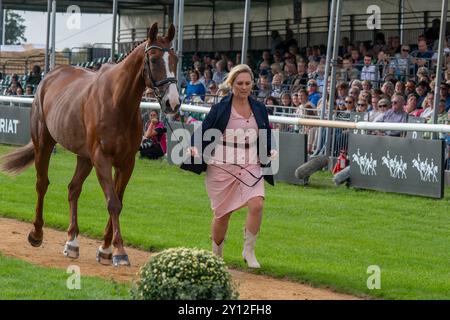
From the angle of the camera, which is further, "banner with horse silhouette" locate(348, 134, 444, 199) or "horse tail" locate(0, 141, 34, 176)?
"banner with horse silhouette" locate(348, 134, 444, 199)

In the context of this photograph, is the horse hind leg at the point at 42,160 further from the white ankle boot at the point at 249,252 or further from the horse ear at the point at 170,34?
the white ankle boot at the point at 249,252

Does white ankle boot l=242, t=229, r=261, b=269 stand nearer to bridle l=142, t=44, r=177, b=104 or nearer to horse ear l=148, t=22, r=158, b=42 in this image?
bridle l=142, t=44, r=177, b=104

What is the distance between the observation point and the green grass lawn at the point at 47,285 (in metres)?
8.13

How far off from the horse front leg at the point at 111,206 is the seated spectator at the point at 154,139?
10567mm

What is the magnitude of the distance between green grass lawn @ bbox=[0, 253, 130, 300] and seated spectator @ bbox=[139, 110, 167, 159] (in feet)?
37.0

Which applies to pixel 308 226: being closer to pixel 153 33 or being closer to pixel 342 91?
pixel 153 33

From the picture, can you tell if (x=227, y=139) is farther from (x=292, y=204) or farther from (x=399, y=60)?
(x=399, y=60)

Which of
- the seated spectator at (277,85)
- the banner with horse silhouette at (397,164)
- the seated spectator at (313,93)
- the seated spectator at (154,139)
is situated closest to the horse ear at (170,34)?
the banner with horse silhouette at (397,164)

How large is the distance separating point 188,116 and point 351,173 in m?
4.73

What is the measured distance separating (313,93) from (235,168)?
430 inches

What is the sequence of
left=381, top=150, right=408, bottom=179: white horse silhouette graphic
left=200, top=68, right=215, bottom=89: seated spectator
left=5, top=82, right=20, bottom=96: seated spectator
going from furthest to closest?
left=5, top=82, right=20, bottom=96: seated spectator → left=200, top=68, right=215, bottom=89: seated spectator → left=381, top=150, right=408, bottom=179: white horse silhouette graphic

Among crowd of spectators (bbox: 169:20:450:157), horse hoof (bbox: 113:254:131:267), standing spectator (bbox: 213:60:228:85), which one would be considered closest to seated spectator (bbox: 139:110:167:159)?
crowd of spectators (bbox: 169:20:450:157)

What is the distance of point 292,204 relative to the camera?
15.3 metres

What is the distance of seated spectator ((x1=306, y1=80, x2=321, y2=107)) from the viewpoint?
20359 millimetres
